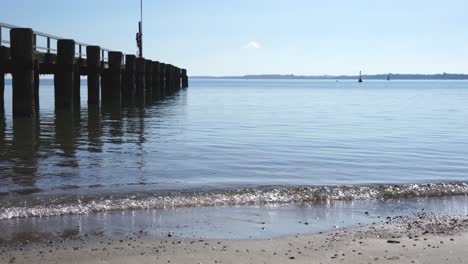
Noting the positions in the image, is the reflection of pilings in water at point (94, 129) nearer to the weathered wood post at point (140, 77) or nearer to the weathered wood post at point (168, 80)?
the weathered wood post at point (140, 77)

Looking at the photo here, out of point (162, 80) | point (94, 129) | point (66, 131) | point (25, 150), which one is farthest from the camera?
point (162, 80)

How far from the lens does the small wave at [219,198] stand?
772cm

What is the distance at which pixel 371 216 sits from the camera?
764cm

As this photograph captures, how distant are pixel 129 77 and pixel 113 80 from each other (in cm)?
392

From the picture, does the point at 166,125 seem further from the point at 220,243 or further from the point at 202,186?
the point at 220,243

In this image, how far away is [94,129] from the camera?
62.6 ft

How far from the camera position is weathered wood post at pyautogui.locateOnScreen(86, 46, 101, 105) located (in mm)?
26250

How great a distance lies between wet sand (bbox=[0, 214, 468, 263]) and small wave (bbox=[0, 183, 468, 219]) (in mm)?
1633

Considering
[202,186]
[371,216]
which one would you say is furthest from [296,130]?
[371,216]

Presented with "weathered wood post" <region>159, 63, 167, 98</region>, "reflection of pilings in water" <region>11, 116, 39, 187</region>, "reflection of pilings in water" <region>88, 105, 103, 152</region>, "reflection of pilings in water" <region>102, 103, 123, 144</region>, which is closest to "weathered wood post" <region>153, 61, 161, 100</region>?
"weathered wood post" <region>159, 63, 167, 98</region>

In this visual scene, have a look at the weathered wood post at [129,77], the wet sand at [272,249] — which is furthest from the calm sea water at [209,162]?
the weathered wood post at [129,77]

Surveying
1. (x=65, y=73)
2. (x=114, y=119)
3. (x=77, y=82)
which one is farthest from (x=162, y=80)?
(x=65, y=73)

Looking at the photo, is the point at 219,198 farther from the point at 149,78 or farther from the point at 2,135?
the point at 149,78

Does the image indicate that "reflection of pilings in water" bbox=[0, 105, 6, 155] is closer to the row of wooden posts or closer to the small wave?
the row of wooden posts
